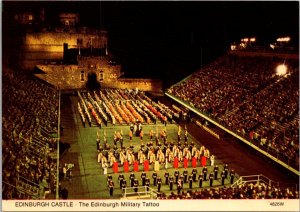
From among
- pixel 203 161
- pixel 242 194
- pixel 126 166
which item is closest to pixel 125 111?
pixel 203 161

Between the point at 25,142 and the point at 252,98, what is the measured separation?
13.0 m

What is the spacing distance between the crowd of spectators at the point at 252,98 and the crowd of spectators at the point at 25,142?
913 centimetres

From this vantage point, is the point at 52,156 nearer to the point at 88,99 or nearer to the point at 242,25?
the point at 88,99

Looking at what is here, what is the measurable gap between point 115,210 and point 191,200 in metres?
2.10

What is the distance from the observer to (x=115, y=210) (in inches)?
390

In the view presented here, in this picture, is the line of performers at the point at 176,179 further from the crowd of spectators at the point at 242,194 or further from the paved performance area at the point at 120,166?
the crowd of spectators at the point at 242,194

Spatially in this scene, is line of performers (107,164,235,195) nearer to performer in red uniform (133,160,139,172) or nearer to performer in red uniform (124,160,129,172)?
performer in red uniform (133,160,139,172)

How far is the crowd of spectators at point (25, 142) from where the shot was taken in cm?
1145

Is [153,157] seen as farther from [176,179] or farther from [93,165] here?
[93,165]

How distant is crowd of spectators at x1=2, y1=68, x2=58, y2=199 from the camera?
1145 cm

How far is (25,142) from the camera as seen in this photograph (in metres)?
14.2

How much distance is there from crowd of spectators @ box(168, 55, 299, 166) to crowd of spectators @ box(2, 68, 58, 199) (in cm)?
913

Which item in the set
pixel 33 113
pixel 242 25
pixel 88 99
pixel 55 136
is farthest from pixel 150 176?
pixel 242 25

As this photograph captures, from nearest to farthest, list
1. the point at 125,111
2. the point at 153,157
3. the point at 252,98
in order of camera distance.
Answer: the point at 153,157 → the point at 252,98 → the point at 125,111
